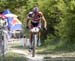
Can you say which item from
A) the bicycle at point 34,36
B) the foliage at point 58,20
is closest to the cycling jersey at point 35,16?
the bicycle at point 34,36

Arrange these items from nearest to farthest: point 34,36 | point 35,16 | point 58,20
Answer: point 34,36
point 35,16
point 58,20

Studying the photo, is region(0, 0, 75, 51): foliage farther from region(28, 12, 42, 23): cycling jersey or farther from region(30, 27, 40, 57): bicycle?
region(30, 27, 40, 57): bicycle

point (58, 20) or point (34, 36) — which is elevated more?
point (58, 20)

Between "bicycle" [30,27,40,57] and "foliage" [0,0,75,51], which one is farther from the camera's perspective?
"foliage" [0,0,75,51]

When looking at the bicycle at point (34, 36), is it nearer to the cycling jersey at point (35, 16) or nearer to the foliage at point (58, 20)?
the cycling jersey at point (35, 16)

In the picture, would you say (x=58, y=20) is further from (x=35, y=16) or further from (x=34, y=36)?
(x=34, y=36)

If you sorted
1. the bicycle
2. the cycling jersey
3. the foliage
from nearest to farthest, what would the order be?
the bicycle, the cycling jersey, the foliage

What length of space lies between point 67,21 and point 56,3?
1885mm

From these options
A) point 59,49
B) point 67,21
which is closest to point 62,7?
point 67,21

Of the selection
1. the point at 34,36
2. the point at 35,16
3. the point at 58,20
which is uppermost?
the point at 35,16

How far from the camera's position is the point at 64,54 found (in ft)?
49.8

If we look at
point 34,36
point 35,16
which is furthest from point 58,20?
point 34,36

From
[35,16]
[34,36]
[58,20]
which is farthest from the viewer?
[58,20]

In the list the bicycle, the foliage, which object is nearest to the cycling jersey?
the bicycle
